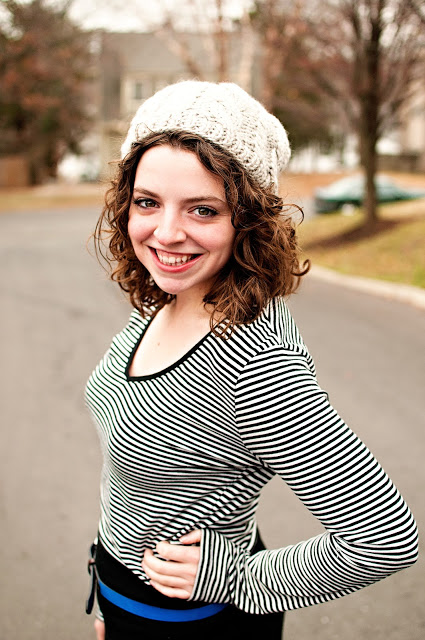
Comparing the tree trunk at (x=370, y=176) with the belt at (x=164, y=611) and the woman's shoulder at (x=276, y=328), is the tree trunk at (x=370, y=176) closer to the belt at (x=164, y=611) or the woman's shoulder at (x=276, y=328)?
the woman's shoulder at (x=276, y=328)

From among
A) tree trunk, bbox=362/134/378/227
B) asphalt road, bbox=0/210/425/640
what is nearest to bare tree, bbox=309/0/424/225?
tree trunk, bbox=362/134/378/227

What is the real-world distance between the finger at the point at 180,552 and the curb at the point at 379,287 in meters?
7.92

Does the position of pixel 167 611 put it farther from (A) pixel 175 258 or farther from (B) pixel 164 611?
(A) pixel 175 258

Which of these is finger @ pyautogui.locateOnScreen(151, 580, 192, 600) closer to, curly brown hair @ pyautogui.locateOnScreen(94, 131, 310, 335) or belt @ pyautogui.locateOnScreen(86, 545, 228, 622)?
belt @ pyautogui.locateOnScreen(86, 545, 228, 622)

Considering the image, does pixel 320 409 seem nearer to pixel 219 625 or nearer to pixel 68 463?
pixel 219 625

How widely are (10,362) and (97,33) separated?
2929 cm

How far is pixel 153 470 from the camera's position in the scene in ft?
4.70

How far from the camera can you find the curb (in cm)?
909

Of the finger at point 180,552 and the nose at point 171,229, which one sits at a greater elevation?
the nose at point 171,229

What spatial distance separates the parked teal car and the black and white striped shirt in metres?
18.8

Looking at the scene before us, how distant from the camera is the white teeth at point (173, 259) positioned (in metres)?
1.51

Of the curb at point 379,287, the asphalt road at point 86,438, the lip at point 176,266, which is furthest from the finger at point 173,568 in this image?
the curb at point 379,287

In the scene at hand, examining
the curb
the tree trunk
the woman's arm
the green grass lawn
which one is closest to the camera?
the woman's arm

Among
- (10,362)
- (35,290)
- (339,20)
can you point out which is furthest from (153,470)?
(339,20)
